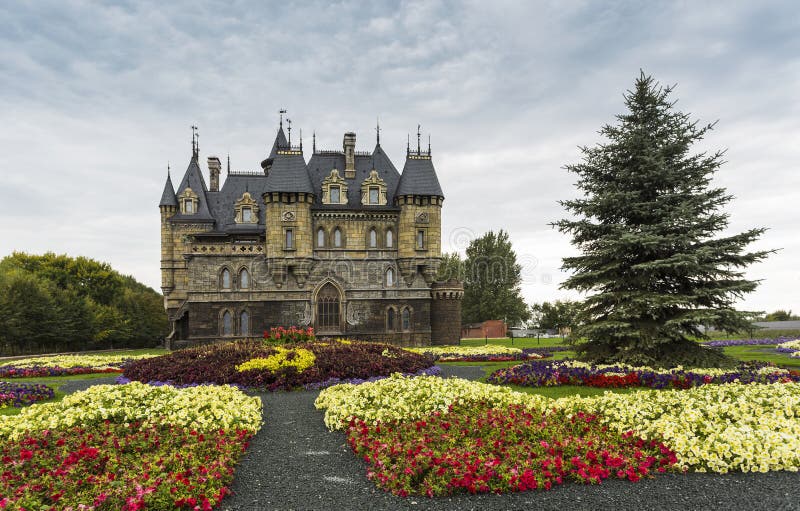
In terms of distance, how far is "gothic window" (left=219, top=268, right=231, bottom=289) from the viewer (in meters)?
35.3

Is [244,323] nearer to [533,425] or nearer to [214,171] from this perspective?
[214,171]

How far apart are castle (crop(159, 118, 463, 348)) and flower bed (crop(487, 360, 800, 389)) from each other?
67.0 feet

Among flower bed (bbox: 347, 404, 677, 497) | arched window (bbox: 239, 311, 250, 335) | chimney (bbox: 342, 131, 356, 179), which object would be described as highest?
chimney (bbox: 342, 131, 356, 179)

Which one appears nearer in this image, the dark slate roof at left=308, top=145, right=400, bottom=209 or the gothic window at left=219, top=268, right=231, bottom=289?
the gothic window at left=219, top=268, right=231, bottom=289

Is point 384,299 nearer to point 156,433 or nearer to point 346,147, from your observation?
point 346,147

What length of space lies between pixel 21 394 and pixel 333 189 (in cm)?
2530

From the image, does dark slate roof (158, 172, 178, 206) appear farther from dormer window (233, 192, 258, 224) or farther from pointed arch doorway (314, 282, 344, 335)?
pointed arch doorway (314, 282, 344, 335)

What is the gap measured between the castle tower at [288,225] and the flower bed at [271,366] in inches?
608

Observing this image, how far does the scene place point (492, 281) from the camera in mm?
62281

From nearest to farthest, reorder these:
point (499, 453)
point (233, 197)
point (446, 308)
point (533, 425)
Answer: point (499, 453) → point (533, 425) → point (446, 308) → point (233, 197)

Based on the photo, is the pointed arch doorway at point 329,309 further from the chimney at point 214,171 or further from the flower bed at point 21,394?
the flower bed at point 21,394

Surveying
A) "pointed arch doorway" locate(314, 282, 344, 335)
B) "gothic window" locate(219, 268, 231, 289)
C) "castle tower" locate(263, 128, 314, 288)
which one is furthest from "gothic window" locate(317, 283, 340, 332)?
"gothic window" locate(219, 268, 231, 289)

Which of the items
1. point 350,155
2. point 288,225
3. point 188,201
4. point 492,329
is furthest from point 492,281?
point 188,201

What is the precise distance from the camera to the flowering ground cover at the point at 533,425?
7.20 metres
